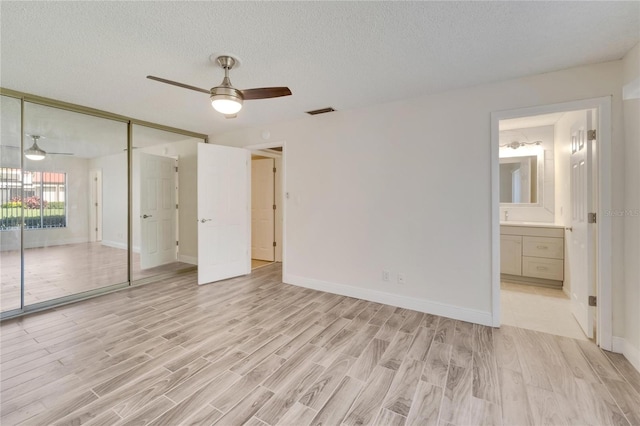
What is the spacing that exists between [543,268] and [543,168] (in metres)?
1.65

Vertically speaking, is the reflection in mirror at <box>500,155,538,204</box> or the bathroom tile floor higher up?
the reflection in mirror at <box>500,155,538,204</box>

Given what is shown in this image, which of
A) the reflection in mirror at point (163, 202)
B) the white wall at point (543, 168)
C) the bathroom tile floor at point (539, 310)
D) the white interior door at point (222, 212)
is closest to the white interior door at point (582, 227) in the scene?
the bathroom tile floor at point (539, 310)

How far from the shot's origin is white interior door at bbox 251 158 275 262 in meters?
5.70

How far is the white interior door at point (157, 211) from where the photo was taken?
14.6 ft

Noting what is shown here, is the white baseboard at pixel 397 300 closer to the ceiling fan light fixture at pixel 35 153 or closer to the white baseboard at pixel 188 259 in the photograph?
the white baseboard at pixel 188 259

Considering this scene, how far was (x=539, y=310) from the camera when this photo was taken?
3.16 m

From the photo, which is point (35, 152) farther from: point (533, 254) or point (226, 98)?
point (533, 254)

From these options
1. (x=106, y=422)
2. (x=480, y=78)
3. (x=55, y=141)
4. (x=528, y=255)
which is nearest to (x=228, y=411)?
(x=106, y=422)

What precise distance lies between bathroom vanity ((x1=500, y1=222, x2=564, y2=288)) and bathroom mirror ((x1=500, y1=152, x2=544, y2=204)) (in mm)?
638

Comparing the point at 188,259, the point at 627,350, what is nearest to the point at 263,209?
the point at 188,259

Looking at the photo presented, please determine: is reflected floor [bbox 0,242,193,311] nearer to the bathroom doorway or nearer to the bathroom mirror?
the bathroom doorway

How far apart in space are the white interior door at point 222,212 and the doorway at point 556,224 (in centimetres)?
366

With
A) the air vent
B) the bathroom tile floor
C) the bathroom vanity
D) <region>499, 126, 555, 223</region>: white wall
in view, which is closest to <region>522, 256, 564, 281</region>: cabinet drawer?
the bathroom vanity

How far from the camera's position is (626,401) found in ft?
5.67
